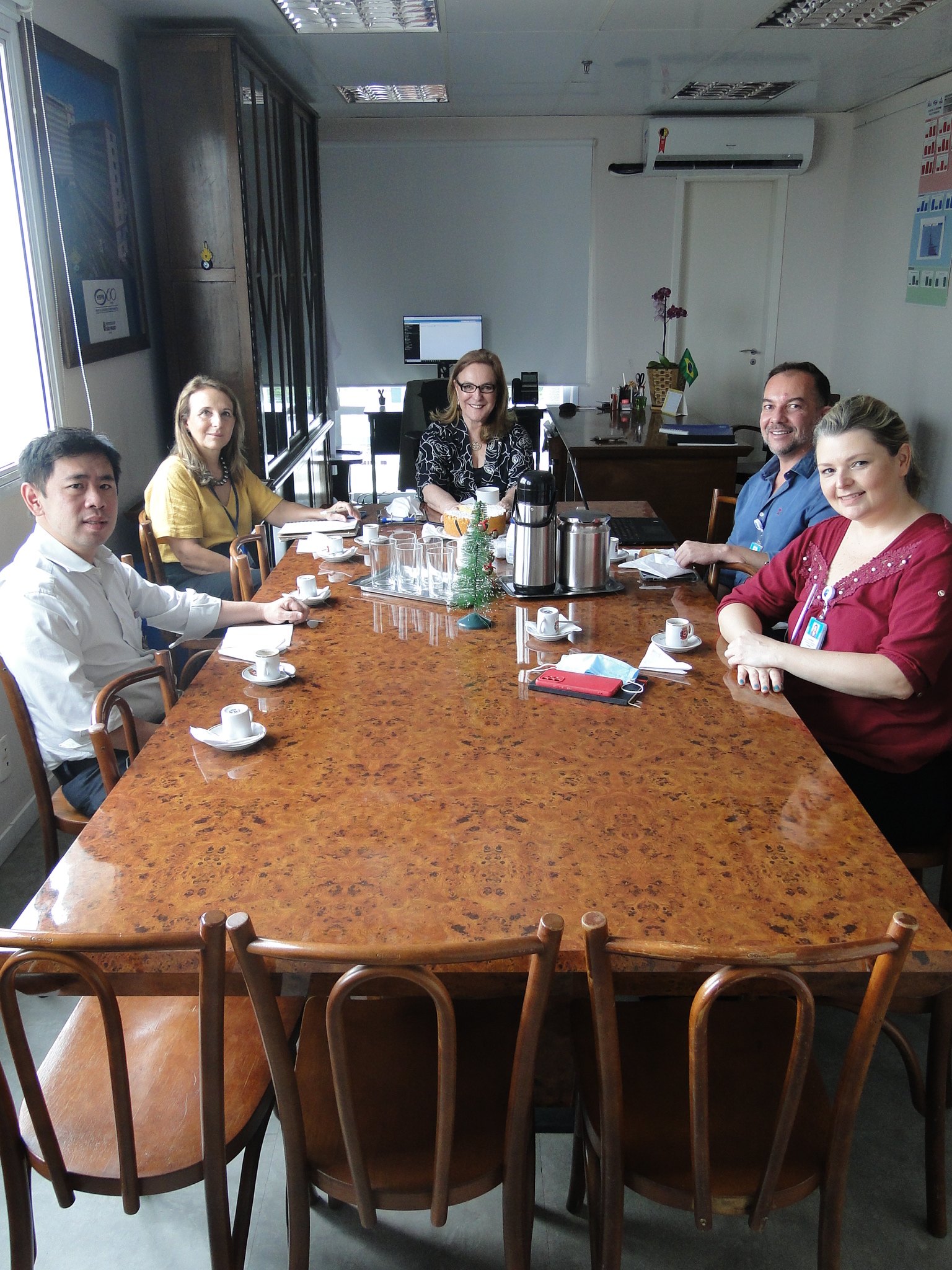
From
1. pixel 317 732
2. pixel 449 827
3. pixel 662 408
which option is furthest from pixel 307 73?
pixel 449 827

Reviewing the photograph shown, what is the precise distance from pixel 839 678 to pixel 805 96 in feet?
17.1

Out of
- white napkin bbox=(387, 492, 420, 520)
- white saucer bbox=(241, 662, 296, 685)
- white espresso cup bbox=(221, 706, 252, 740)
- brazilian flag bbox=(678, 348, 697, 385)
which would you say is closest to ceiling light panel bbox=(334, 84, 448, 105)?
brazilian flag bbox=(678, 348, 697, 385)

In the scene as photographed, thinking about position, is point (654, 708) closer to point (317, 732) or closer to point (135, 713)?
point (317, 732)

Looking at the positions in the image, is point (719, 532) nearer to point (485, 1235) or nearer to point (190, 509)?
point (190, 509)

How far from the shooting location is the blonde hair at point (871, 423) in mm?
1865

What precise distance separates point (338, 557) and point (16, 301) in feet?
4.26

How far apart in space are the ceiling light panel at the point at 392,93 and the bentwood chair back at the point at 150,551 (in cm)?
350

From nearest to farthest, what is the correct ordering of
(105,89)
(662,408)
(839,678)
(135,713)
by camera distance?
(839,678)
(135,713)
(105,89)
(662,408)

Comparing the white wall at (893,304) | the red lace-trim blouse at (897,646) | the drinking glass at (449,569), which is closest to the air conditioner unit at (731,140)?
the white wall at (893,304)

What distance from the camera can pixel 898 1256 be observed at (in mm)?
1488

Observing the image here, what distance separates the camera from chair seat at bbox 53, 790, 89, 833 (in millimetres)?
1903

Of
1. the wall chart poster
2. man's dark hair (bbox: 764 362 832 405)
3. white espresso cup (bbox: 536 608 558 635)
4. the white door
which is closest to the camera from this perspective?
white espresso cup (bbox: 536 608 558 635)

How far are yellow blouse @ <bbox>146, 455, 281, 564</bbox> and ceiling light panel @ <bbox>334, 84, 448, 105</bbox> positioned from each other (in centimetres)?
310

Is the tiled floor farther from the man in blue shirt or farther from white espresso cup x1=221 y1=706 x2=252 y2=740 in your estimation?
the man in blue shirt
